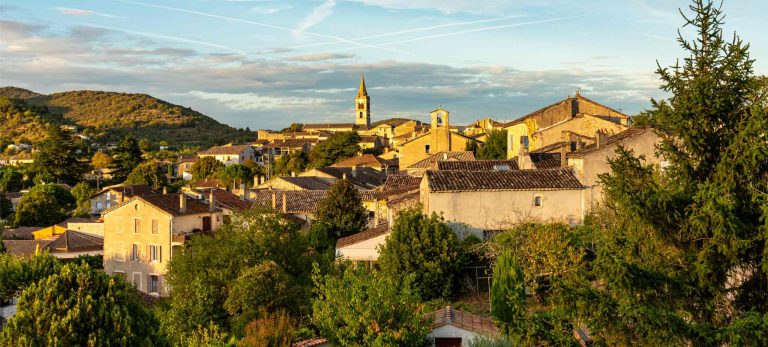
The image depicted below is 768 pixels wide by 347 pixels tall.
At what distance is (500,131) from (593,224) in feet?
123

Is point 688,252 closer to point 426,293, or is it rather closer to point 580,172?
point 426,293

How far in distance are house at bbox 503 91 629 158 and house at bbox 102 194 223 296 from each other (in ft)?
70.4

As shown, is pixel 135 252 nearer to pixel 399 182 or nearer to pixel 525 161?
pixel 399 182

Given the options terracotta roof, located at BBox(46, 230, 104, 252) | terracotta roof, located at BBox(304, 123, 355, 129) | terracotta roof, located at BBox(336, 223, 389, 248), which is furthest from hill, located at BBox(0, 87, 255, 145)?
terracotta roof, located at BBox(336, 223, 389, 248)

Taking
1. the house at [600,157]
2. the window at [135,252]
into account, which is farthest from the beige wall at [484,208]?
the window at [135,252]

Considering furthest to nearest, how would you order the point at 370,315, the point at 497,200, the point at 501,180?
the point at 501,180 → the point at 497,200 → the point at 370,315

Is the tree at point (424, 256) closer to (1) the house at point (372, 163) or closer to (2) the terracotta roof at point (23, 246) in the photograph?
(2) the terracotta roof at point (23, 246)

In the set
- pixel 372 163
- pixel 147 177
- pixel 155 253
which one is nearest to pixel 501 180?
pixel 155 253

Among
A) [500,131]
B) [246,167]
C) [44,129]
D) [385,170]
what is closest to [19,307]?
[500,131]

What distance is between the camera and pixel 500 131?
63844 millimetres

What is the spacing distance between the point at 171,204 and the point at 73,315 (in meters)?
29.0

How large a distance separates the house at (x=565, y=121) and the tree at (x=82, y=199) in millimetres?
41323

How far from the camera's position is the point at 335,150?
292 feet

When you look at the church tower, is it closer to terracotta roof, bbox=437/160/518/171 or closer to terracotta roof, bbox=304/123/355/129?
terracotta roof, bbox=304/123/355/129
